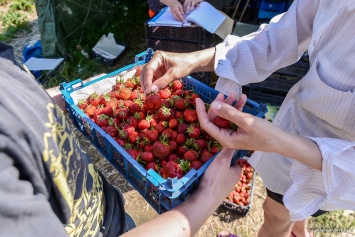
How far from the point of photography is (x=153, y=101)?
1748 millimetres

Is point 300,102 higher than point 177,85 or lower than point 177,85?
higher

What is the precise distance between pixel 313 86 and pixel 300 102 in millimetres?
131

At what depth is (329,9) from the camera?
3.90 feet

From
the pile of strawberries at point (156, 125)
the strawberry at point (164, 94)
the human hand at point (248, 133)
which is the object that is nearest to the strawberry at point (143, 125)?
the pile of strawberries at point (156, 125)

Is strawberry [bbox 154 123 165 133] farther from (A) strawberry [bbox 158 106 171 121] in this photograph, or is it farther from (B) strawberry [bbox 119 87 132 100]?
(B) strawberry [bbox 119 87 132 100]

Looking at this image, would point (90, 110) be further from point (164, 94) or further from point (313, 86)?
point (313, 86)

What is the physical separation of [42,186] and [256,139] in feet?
2.44

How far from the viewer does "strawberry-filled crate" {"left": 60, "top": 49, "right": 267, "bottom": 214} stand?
4.35 ft

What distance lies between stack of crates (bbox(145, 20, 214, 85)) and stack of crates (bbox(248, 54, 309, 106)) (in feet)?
1.88

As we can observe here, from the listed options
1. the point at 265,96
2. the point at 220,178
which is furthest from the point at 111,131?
the point at 265,96

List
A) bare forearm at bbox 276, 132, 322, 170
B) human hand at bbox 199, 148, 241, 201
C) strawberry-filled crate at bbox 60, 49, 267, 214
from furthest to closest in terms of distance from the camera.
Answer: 1. strawberry-filled crate at bbox 60, 49, 267, 214
2. human hand at bbox 199, 148, 241, 201
3. bare forearm at bbox 276, 132, 322, 170

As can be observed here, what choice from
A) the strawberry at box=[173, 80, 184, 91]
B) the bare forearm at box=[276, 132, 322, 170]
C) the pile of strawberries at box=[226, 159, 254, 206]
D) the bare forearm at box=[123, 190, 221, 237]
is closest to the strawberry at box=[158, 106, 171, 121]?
the strawberry at box=[173, 80, 184, 91]

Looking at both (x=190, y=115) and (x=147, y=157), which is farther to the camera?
(x=190, y=115)

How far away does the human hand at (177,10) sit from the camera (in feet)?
10.00
